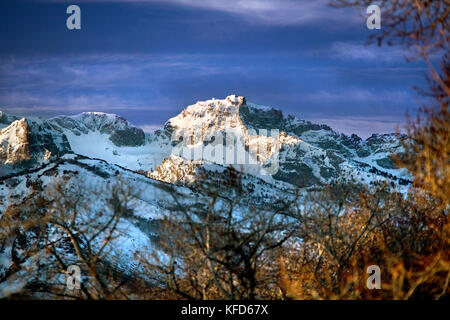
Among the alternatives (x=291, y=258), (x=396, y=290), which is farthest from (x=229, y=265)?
(x=291, y=258)

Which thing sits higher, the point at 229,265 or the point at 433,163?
the point at 433,163

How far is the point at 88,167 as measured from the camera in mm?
131500
